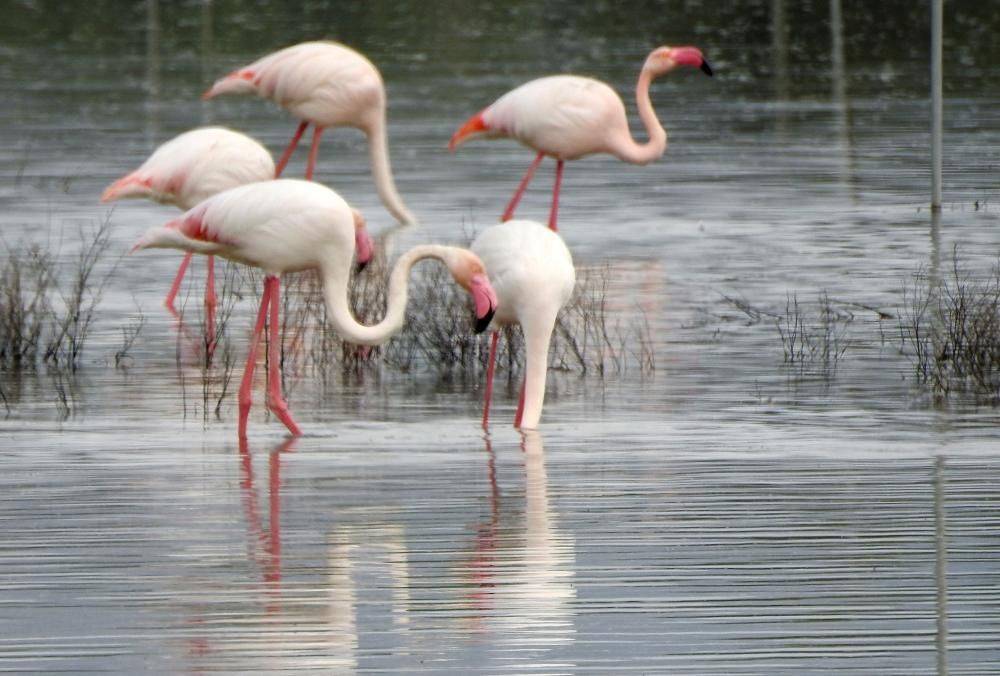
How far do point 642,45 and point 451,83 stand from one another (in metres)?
6.77

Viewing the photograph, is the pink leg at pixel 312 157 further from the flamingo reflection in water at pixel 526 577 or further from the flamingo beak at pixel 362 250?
the flamingo reflection in water at pixel 526 577

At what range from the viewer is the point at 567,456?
29.2 feet

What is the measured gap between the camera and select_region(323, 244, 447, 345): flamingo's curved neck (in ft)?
31.8

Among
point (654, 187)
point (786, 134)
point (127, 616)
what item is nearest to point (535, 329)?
point (127, 616)

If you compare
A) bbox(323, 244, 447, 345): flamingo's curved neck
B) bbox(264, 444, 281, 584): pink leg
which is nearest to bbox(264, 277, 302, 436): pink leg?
bbox(323, 244, 447, 345): flamingo's curved neck

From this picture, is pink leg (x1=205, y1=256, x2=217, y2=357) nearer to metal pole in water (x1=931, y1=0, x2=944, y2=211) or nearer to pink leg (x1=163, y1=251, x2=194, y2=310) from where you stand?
pink leg (x1=163, y1=251, x2=194, y2=310)

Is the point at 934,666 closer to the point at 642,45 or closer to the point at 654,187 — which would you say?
the point at 654,187

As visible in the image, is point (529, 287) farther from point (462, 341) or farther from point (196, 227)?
point (196, 227)

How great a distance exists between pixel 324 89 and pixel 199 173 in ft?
12.7

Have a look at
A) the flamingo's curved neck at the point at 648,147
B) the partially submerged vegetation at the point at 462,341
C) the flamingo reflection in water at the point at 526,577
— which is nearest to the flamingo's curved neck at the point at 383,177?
the flamingo's curved neck at the point at 648,147

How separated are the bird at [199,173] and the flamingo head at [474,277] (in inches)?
134

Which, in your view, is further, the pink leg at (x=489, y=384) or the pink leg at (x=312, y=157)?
the pink leg at (x=312, y=157)

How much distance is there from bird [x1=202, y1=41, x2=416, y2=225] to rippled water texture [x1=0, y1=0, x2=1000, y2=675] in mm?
751

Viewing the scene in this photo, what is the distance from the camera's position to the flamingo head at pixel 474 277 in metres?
9.33
